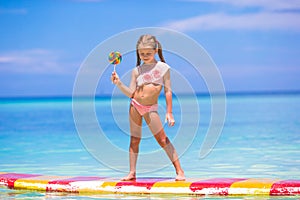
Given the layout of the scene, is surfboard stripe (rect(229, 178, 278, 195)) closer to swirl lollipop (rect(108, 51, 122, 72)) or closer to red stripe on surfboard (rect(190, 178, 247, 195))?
red stripe on surfboard (rect(190, 178, 247, 195))

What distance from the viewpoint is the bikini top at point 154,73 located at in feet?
23.0

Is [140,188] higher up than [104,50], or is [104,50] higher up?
[104,50]

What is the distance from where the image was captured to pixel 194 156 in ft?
38.2

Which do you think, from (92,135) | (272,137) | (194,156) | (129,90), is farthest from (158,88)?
(92,135)

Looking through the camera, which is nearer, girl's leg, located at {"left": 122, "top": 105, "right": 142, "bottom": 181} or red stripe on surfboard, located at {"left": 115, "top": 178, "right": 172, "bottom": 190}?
red stripe on surfboard, located at {"left": 115, "top": 178, "right": 172, "bottom": 190}

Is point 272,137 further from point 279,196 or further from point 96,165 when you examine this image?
point 279,196

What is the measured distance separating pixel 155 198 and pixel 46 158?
17.1 ft

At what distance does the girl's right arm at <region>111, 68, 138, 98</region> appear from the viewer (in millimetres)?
6863

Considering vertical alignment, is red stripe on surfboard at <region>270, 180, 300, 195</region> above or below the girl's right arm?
below

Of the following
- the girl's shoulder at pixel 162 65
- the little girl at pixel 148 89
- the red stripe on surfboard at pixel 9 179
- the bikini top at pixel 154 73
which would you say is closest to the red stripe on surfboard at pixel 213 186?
the little girl at pixel 148 89

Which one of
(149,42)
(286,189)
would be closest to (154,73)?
(149,42)

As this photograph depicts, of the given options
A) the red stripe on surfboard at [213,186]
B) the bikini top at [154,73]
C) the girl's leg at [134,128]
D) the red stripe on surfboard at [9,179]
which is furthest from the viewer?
the red stripe on surfboard at [9,179]

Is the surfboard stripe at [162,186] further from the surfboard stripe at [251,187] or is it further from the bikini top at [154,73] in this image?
the bikini top at [154,73]

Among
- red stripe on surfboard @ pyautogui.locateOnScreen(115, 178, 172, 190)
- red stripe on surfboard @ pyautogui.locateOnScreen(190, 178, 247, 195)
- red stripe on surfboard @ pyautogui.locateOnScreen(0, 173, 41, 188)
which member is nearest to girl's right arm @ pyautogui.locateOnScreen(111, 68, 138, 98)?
red stripe on surfboard @ pyautogui.locateOnScreen(115, 178, 172, 190)
